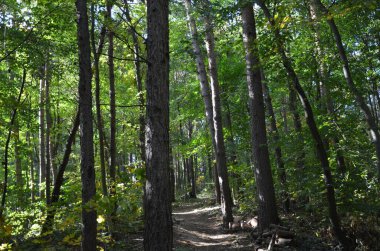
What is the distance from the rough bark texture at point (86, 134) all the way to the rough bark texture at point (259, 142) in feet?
15.8

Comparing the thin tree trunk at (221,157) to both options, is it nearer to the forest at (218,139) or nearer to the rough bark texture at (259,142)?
the forest at (218,139)

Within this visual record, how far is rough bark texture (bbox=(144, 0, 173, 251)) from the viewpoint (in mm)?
4410

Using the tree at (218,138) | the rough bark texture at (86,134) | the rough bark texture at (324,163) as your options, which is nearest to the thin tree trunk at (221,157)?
the tree at (218,138)

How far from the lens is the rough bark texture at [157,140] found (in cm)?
441

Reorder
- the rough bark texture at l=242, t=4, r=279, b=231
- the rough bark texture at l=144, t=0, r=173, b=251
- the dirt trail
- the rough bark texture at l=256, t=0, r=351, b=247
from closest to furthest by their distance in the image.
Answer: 1. the rough bark texture at l=144, t=0, r=173, b=251
2. the rough bark texture at l=256, t=0, r=351, b=247
3. the rough bark texture at l=242, t=4, r=279, b=231
4. the dirt trail

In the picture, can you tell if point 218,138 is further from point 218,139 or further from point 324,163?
point 324,163

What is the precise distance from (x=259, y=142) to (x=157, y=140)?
19.0 ft

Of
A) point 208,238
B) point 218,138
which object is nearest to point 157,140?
point 208,238

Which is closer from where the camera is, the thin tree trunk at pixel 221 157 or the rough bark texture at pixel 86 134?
the rough bark texture at pixel 86 134

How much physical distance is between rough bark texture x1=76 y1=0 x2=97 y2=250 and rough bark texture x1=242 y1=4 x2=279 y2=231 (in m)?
4.82

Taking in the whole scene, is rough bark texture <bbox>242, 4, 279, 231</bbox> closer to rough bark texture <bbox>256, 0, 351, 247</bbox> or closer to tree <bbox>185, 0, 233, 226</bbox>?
rough bark texture <bbox>256, 0, 351, 247</bbox>

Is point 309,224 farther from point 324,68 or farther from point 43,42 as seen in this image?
point 43,42

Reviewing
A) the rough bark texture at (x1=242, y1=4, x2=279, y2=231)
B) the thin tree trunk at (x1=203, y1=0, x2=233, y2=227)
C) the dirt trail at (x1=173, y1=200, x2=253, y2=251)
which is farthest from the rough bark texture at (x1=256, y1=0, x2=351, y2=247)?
the thin tree trunk at (x1=203, y1=0, x2=233, y2=227)

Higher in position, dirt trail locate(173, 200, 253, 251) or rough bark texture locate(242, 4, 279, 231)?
rough bark texture locate(242, 4, 279, 231)
